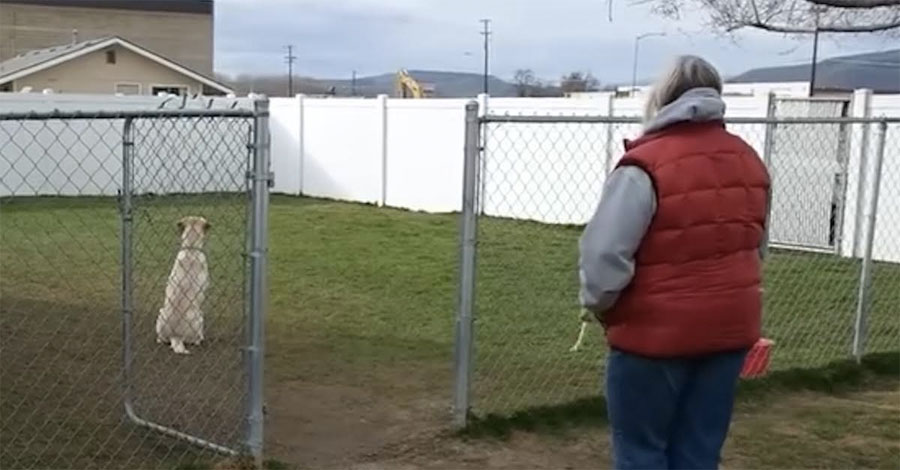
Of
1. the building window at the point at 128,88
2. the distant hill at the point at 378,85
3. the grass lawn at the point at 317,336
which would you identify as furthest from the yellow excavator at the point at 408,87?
the grass lawn at the point at 317,336

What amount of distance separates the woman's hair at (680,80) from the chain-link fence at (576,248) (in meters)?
1.67

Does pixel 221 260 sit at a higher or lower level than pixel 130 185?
lower

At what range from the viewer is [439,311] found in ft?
28.5

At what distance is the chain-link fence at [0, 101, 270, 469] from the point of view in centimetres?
453

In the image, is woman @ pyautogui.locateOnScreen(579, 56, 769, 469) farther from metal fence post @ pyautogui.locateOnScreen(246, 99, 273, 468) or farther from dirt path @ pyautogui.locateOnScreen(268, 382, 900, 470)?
dirt path @ pyautogui.locateOnScreen(268, 382, 900, 470)

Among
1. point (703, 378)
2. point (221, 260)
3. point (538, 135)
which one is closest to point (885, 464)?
point (703, 378)

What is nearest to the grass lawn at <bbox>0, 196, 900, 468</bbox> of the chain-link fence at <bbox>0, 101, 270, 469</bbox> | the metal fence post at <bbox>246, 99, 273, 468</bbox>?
the chain-link fence at <bbox>0, 101, 270, 469</bbox>

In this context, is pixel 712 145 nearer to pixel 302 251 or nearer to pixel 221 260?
pixel 221 260

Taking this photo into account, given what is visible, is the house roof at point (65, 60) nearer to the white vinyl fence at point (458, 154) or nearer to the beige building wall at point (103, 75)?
the beige building wall at point (103, 75)

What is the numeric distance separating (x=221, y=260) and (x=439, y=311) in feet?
9.85

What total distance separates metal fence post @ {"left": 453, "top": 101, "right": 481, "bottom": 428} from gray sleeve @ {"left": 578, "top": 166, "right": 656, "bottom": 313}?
6.89 feet

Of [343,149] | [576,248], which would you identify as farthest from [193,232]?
[343,149]

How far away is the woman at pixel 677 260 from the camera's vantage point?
9.57 ft

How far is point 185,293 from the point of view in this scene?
6.95m
